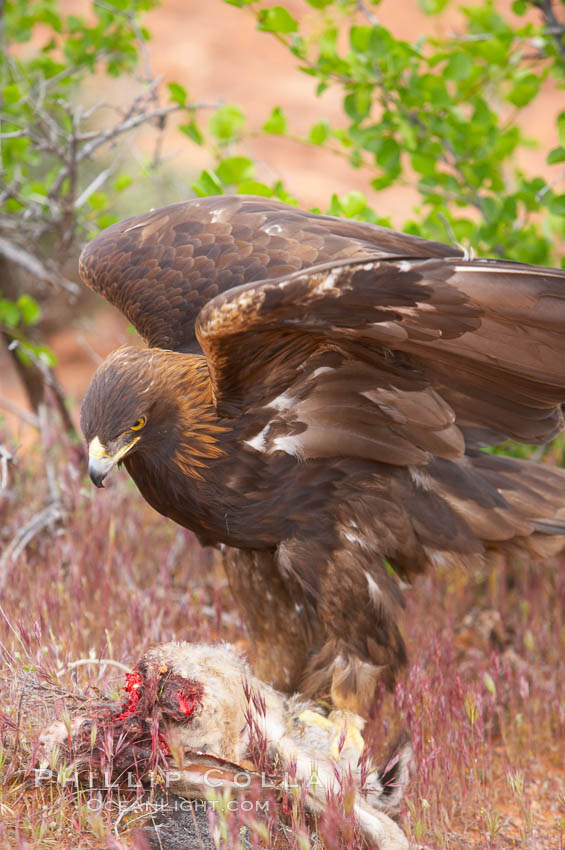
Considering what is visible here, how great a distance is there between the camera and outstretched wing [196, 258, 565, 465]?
8.36ft

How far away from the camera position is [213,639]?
4.19 meters

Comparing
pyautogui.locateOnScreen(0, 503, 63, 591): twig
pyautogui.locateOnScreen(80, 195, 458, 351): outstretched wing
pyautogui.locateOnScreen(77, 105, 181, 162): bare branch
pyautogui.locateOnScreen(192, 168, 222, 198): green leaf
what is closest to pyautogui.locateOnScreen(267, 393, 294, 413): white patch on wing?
pyautogui.locateOnScreen(80, 195, 458, 351): outstretched wing

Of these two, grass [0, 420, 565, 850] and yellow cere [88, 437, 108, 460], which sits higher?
yellow cere [88, 437, 108, 460]

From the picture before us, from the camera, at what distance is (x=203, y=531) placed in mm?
3283

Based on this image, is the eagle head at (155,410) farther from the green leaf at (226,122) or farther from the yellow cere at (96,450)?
the green leaf at (226,122)

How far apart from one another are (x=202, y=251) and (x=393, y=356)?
953 mm

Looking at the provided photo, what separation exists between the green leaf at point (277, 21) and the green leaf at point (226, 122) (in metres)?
0.39

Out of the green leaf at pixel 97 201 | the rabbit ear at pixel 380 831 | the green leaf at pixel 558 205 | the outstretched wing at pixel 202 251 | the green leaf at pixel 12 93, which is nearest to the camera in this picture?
the rabbit ear at pixel 380 831

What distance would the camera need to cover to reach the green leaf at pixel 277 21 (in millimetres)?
3973

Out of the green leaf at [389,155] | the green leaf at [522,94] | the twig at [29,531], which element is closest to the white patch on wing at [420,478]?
the green leaf at [389,155]

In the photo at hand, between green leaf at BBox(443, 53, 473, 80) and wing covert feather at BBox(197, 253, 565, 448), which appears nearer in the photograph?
wing covert feather at BBox(197, 253, 565, 448)

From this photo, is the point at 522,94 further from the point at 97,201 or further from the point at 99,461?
the point at 99,461

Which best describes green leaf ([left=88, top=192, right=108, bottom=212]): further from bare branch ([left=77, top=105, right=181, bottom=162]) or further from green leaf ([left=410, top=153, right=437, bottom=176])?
green leaf ([left=410, top=153, right=437, bottom=176])

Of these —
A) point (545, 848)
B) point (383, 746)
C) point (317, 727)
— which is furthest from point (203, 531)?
point (545, 848)
